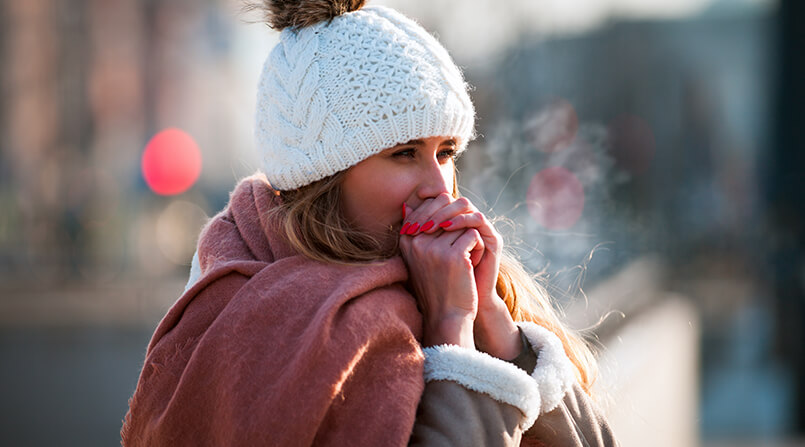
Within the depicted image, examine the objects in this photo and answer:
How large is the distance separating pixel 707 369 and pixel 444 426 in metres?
11.3

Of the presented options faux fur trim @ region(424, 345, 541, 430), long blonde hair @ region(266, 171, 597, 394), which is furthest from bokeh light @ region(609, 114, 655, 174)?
faux fur trim @ region(424, 345, 541, 430)

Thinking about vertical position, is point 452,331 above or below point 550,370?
above

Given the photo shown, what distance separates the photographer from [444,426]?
5.72 feet

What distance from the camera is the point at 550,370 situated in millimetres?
1931

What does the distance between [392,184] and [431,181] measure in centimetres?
10


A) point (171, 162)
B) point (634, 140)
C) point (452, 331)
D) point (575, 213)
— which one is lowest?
point (171, 162)

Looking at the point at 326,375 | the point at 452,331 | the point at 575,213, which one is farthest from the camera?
the point at 575,213

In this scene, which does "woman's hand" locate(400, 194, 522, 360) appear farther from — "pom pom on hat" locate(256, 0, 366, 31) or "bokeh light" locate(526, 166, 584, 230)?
"bokeh light" locate(526, 166, 584, 230)

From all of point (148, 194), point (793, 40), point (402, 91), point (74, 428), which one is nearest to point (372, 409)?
point (402, 91)

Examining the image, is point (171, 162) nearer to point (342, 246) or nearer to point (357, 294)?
point (342, 246)

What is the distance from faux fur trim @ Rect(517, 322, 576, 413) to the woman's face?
0.44 meters

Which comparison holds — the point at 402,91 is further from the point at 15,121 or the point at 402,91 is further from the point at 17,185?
the point at 15,121

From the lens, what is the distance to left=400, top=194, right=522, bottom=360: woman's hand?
6.53 ft

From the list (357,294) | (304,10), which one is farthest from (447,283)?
(304,10)
